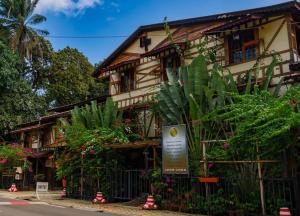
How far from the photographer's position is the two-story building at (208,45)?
16750 mm

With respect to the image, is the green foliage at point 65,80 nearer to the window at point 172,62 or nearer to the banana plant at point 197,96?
the window at point 172,62

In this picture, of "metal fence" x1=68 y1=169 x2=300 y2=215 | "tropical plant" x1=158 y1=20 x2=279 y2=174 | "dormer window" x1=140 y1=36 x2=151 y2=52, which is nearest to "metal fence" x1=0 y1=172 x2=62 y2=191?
"metal fence" x1=68 y1=169 x2=300 y2=215

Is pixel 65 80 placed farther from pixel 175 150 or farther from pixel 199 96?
pixel 175 150

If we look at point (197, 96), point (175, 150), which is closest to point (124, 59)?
point (197, 96)

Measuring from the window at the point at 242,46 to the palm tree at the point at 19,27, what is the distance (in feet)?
76.4

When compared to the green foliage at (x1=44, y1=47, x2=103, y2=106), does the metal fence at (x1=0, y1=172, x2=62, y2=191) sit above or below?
below

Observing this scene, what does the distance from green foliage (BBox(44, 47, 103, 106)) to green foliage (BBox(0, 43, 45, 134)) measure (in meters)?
2.76

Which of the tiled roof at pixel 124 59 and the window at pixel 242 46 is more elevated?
the tiled roof at pixel 124 59

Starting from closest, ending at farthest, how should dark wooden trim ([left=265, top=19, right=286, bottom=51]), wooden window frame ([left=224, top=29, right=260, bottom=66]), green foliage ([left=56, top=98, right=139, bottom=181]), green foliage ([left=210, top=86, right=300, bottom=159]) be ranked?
1. green foliage ([left=210, top=86, right=300, bottom=159])
2. dark wooden trim ([left=265, top=19, right=286, bottom=51])
3. wooden window frame ([left=224, top=29, right=260, bottom=66])
4. green foliage ([left=56, top=98, right=139, bottom=181])

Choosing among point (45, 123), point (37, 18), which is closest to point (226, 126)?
point (45, 123)

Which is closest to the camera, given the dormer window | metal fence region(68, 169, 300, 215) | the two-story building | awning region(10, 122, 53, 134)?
metal fence region(68, 169, 300, 215)

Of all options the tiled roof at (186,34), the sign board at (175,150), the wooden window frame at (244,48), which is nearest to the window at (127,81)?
the tiled roof at (186,34)

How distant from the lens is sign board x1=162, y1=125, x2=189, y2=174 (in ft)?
48.6

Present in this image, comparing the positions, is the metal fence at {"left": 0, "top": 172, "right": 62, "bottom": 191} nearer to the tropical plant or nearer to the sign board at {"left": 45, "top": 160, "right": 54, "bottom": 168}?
the sign board at {"left": 45, "top": 160, "right": 54, "bottom": 168}
